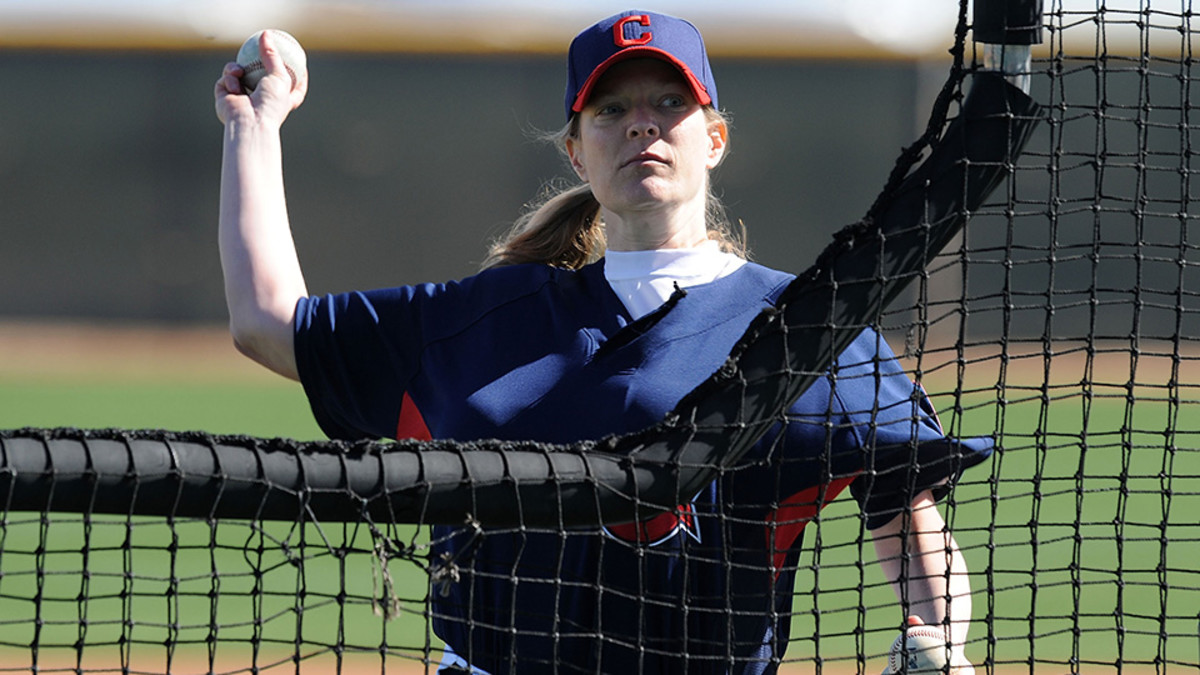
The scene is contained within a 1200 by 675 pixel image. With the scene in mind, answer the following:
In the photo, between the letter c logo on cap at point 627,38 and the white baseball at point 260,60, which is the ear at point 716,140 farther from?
the white baseball at point 260,60

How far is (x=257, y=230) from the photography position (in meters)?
2.04

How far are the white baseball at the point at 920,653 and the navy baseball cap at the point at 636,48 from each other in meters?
0.85

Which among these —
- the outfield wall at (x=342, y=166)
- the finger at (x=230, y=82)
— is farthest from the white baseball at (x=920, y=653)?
the outfield wall at (x=342, y=166)

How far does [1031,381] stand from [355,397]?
12052 millimetres

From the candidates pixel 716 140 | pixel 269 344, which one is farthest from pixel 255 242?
pixel 716 140

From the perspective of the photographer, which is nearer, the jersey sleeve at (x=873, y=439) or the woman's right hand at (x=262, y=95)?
the jersey sleeve at (x=873, y=439)

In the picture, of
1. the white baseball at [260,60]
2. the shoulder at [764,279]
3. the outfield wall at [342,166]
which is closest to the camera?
the shoulder at [764,279]

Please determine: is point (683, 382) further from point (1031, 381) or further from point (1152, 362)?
point (1152, 362)

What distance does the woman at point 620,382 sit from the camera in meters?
1.88

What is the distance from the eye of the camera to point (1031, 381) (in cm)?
1330

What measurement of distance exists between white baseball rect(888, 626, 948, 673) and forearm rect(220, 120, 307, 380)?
959mm

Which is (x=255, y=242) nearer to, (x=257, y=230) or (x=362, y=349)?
(x=257, y=230)

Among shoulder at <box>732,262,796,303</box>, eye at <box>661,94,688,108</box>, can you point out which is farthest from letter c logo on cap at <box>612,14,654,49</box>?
shoulder at <box>732,262,796,303</box>

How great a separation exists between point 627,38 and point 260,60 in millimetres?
558
